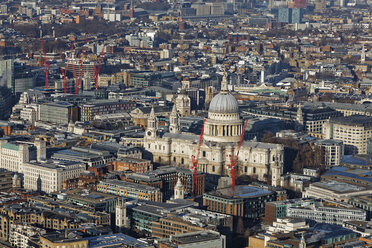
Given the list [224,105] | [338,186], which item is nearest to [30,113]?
[224,105]

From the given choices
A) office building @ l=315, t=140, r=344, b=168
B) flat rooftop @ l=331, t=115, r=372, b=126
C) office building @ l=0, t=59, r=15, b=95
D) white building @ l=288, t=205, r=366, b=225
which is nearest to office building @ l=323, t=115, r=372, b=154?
flat rooftop @ l=331, t=115, r=372, b=126

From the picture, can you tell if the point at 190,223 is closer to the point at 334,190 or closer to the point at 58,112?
the point at 334,190

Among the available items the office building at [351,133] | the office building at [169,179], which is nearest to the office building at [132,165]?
the office building at [169,179]

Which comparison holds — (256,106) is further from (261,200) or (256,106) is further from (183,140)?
(261,200)

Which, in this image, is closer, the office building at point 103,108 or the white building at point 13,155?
the white building at point 13,155

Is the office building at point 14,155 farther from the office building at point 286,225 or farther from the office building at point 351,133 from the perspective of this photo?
the office building at point 351,133

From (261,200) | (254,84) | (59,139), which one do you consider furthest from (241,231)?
(254,84)
